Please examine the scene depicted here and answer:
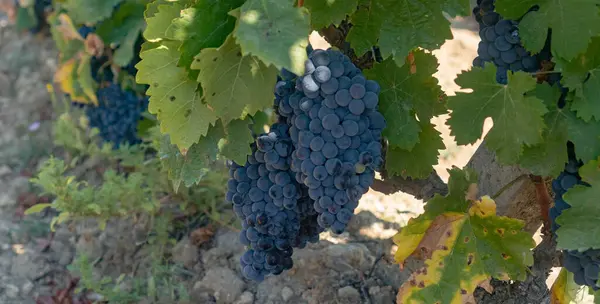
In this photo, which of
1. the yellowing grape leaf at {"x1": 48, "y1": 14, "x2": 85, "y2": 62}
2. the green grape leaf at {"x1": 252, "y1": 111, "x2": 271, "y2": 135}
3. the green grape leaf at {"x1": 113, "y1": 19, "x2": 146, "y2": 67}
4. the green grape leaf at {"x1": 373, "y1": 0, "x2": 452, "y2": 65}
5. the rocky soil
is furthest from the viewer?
the yellowing grape leaf at {"x1": 48, "y1": 14, "x2": 85, "y2": 62}

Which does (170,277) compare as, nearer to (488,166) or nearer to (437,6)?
(488,166)

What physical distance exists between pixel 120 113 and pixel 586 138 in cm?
250

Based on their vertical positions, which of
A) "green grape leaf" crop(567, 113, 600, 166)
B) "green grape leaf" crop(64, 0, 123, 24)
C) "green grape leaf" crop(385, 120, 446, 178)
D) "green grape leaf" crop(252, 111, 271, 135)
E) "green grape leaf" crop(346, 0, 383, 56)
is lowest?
"green grape leaf" crop(64, 0, 123, 24)

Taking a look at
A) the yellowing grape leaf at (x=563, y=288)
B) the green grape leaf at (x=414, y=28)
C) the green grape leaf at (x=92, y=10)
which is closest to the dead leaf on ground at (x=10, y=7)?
the green grape leaf at (x=92, y=10)

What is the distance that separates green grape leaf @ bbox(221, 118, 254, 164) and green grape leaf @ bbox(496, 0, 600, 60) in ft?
2.16

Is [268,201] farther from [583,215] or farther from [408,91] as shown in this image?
[583,215]

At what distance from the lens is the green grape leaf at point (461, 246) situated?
5.23ft

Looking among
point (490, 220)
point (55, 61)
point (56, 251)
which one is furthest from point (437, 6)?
→ point (55, 61)

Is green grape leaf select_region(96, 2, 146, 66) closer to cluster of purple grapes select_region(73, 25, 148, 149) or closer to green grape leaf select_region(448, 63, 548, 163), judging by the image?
cluster of purple grapes select_region(73, 25, 148, 149)

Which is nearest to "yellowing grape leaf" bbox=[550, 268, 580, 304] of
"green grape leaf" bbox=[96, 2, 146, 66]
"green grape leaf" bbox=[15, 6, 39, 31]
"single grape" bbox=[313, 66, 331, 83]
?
"single grape" bbox=[313, 66, 331, 83]

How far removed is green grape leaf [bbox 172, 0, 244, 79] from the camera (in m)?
1.43

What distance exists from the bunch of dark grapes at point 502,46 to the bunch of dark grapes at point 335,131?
31 cm

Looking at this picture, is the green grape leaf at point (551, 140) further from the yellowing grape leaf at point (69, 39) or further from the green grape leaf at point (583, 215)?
the yellowing grape leaf at point (69, 39)

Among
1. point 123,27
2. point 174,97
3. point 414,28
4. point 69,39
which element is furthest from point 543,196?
point 69,39
